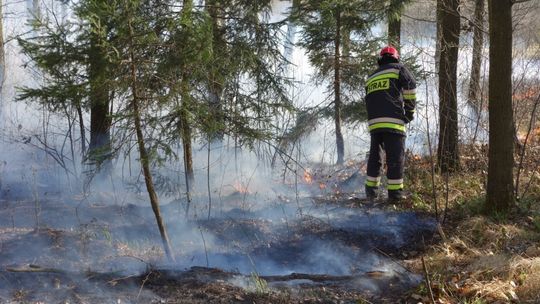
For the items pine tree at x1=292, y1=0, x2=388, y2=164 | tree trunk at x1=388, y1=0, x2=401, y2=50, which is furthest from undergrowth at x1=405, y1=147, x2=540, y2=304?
tree trunk at x1=388, y1=0, x2=401, y2=50

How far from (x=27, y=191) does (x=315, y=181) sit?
5348 mm

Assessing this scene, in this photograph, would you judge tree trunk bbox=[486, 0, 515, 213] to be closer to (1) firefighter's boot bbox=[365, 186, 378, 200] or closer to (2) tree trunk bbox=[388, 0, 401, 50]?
(1) firefighter's boot bbox=[365, 186, 378, 200]

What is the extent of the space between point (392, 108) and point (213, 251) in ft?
10.8

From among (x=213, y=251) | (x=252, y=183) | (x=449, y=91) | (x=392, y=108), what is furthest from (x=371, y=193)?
(x=252, y=183)

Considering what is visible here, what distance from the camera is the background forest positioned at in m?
4.52

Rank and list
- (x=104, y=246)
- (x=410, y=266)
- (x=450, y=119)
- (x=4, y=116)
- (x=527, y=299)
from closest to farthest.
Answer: (x=527, y=299), (x=410, y=266), (x=104, y=246), (x=450, y=119), (x=4, y=116)

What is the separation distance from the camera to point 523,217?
5.91 m

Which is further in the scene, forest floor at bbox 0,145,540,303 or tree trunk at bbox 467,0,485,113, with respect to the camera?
tree trunk at bbox 467,0,485,113

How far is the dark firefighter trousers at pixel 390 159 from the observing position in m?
7.02

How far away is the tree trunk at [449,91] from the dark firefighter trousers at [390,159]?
127 centimetres

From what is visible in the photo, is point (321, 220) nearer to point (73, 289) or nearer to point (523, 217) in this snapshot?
point (523, 217)

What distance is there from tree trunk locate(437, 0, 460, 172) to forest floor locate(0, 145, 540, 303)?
0.42 meters

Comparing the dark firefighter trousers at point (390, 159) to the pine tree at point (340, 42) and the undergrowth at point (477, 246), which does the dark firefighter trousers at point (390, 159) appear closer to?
the undergrowth at point (477, 246)

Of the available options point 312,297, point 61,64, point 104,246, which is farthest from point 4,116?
point 312,297
